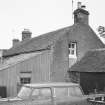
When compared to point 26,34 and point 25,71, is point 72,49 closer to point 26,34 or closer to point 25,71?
point 25,71

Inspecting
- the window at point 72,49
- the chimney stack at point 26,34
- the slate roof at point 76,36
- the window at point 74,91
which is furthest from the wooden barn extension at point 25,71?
the chimney stack at point 26,34

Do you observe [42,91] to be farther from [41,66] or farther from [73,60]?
[73,60]

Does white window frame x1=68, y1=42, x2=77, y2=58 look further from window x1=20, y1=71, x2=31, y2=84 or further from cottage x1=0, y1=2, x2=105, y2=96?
window x1=20, y1=71, x2=31, y2=84

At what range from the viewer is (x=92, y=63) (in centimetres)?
1817

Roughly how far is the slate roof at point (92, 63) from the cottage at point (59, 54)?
571mm

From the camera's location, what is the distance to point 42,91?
9406mm

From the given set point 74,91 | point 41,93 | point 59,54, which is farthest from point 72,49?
point 41,93

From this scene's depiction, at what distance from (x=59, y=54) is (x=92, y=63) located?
9.20ft

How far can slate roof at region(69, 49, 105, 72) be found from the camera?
56.1ft

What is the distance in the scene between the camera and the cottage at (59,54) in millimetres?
16781

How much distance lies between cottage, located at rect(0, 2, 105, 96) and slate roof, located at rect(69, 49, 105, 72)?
0.57 metres

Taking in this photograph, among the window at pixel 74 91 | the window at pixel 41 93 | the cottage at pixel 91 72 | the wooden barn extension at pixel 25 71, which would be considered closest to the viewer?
the window at pixel 41 93

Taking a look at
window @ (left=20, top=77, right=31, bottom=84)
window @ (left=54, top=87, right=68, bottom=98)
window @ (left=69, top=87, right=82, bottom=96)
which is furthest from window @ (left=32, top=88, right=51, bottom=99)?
window @ (left=20, top=77, right=31, bottom=84)

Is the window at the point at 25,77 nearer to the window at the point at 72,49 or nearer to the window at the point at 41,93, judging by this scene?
the window at the point at 72,49
